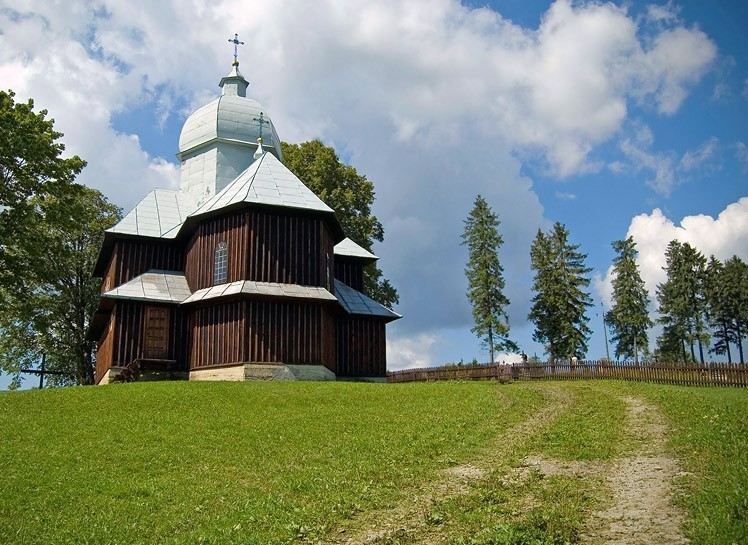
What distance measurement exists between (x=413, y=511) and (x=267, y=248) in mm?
16911

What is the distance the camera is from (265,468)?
13.2 m

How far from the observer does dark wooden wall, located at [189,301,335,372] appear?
24891mm

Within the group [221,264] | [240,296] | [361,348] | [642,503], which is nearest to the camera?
[642,503]

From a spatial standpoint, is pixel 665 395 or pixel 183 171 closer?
pixel 665 395

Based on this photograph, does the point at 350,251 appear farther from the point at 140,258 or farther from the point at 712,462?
the point at 712,462

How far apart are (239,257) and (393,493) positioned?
16.0m

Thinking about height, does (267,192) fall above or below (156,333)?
above

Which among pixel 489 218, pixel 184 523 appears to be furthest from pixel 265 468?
pixel 489 218

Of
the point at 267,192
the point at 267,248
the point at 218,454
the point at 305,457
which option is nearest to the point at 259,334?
the point at 267,248

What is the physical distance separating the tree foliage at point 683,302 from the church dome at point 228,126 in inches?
1225

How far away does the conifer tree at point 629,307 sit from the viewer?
4775cm

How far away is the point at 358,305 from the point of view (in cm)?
3161

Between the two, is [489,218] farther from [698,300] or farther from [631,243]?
[698,300]

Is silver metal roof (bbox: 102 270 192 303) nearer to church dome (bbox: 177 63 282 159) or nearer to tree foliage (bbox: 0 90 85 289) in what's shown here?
tree foliage (bbox: 0 90 85 289)
